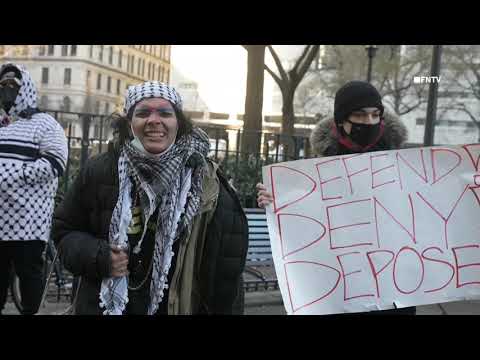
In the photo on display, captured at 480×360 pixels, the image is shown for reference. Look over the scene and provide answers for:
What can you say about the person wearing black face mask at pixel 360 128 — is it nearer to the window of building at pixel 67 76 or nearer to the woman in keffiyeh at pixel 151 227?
the woman in keffiyeh at pixel 151 227

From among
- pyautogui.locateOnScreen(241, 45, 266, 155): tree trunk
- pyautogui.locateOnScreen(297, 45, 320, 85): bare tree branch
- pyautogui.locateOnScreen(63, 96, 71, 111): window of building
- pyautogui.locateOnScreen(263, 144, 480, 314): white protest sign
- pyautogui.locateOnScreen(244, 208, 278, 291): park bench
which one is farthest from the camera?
pyautogui.locateOnScreen(63, 96, 71, 111): window of building

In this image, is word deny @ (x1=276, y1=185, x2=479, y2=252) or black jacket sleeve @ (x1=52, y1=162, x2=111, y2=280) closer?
black jacket sleeve @ (x1=52, y1=162, x2=111, y2=280)

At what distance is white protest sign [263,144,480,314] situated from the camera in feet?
7.89

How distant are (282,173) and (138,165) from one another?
0.66m

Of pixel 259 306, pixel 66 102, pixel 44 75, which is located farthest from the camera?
pixel 66 102

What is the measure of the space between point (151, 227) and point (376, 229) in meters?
0.96

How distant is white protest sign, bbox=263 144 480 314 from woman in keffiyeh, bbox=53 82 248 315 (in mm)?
293

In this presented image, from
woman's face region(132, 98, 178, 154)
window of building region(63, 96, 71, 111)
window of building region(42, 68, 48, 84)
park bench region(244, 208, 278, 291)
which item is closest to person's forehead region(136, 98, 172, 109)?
woman's face region(132, 98, 178, 154)

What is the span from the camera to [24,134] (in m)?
3.66

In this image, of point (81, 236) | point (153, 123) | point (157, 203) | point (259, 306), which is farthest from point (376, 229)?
point (259, 306)

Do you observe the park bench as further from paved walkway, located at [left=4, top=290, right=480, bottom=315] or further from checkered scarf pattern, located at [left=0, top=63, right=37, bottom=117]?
checkered scarf pattern, located at [left=0, top=63, right=37, bottom=117]

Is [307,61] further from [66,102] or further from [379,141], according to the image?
[66,102]

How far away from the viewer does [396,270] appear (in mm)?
2422
